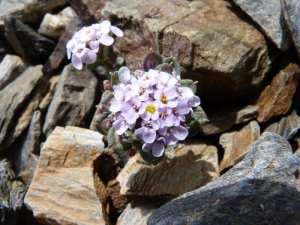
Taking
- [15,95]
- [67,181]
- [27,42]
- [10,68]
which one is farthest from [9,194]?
[27,42]

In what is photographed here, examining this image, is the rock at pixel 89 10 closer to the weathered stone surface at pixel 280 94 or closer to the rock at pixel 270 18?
the rock at pixel 270 18

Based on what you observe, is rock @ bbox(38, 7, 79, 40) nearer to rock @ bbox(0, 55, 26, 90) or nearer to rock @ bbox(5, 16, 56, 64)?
rock @ bbox(5, 16, 56, 64)

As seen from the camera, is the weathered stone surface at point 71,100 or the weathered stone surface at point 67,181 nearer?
the weathered stone surface at point 67,181

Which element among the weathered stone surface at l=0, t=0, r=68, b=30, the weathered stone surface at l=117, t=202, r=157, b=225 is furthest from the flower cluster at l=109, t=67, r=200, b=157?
the weathered stone surface at l=0, t=0, r=68, b=30

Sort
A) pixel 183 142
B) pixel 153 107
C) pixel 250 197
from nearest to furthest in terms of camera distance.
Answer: pixel 250 197 < pixel 153 107 < pixel 183 142

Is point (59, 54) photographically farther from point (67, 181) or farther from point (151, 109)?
point (151, 109)

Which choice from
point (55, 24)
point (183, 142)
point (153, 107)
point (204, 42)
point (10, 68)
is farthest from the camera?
point (55, 24)

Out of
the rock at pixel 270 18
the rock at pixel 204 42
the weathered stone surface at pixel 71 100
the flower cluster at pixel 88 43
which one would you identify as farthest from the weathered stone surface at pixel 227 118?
the weathered stone surface at pixel 71 100
